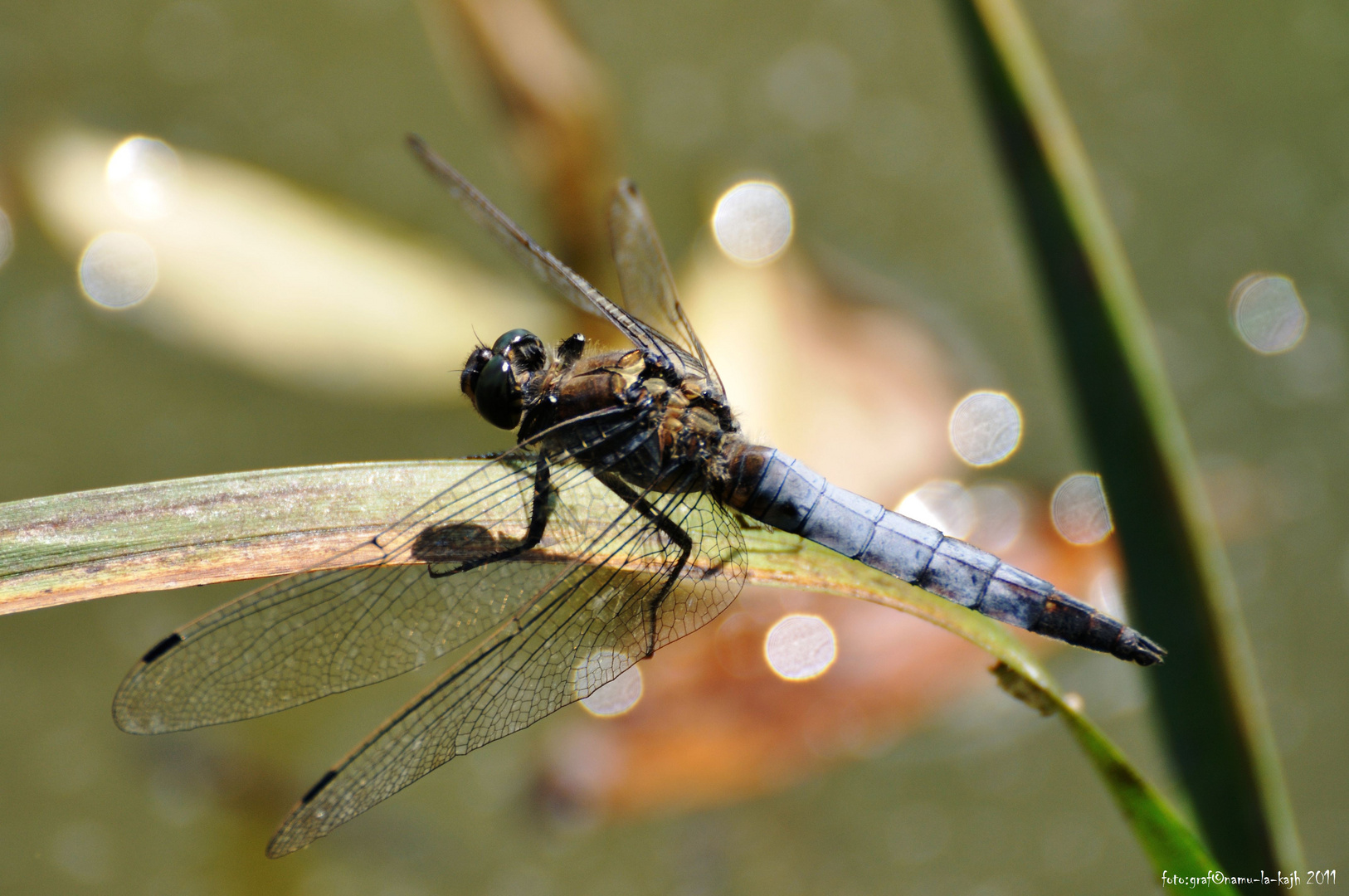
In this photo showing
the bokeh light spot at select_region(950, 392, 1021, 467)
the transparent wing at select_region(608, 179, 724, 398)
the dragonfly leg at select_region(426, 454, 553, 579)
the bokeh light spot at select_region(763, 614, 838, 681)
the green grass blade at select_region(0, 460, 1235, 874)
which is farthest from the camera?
the bokeh light spot at select_region(950, 392, 1021, 467)

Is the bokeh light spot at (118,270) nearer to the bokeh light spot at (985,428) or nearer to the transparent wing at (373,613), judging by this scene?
the transparent wing at (373,613)

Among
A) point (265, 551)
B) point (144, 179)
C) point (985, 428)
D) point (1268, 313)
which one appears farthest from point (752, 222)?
point (265, 551)

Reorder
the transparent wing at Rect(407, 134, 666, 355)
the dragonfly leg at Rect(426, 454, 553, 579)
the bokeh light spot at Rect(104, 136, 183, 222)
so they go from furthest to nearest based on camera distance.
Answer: the bokeh light spot at Rect(104, 136, 183, 222), the transparent wing at Rect(407, 134, 666, 355), the dragonfly leg at Rect(426, 454, 553, 579)

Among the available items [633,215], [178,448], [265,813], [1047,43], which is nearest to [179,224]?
[178,448]

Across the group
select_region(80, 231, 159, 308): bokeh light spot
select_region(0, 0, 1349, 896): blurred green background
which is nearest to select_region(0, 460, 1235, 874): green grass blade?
select_region(0, 0, 1349, 896): blurred green background

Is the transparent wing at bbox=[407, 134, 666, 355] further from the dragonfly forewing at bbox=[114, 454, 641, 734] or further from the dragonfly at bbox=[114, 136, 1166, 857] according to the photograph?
the dragonfly forewing at bbox=[114, 454, 641, 734]

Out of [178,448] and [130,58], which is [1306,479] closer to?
[178,448]

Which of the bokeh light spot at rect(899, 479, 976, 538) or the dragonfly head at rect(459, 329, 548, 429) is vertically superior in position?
the bokeh light spot at rect(899, 479, 976, 538)
